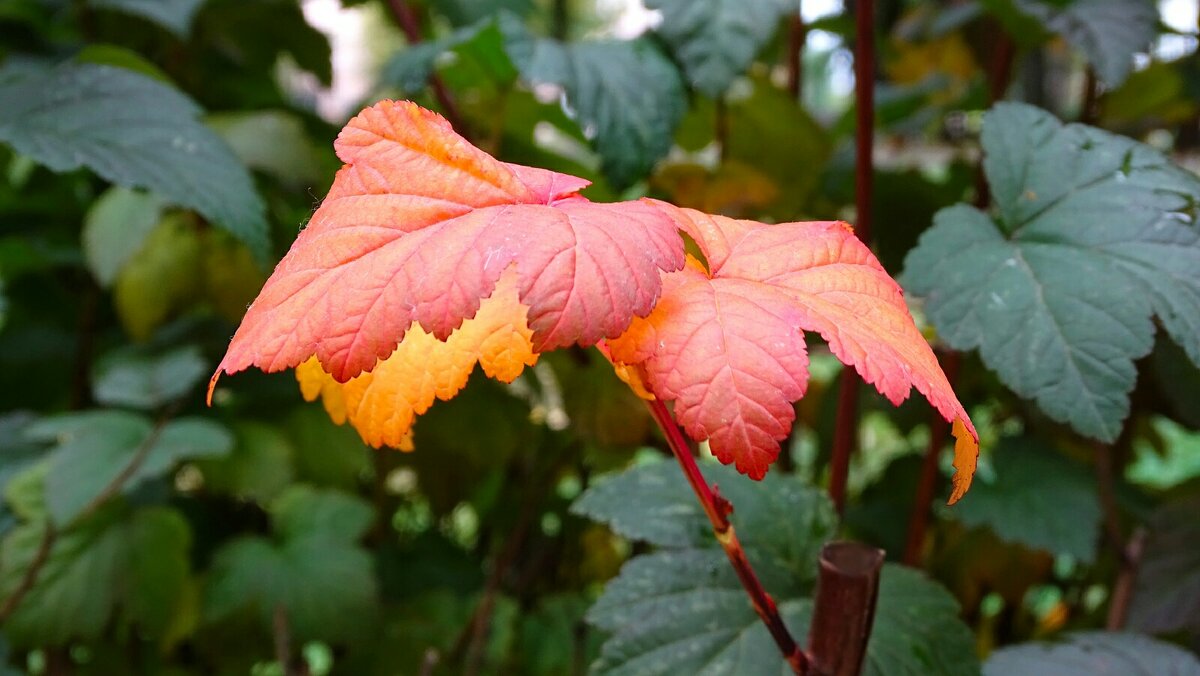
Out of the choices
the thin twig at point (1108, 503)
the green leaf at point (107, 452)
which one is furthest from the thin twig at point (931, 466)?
the green leaf at point (107, 452)

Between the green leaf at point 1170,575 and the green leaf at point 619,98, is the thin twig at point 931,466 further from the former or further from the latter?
the green leaf at point 619,98

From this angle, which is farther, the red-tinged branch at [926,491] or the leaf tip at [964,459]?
the red-tinged branch at [926,491]

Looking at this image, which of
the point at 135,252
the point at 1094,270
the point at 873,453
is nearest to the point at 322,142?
the point at 135,252

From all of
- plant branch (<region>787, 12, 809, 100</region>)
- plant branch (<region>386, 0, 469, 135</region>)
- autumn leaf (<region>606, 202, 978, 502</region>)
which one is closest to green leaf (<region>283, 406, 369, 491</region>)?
plant branch (<region>386, 0, 469, 135</region>)

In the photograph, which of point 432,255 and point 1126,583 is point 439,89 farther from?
point 1126,583

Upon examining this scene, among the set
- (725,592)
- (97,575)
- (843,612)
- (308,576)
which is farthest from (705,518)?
(97,575)

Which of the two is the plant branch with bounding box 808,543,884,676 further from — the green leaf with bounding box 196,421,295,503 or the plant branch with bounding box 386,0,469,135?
the green leaf with bounding box 196,421,295,503
